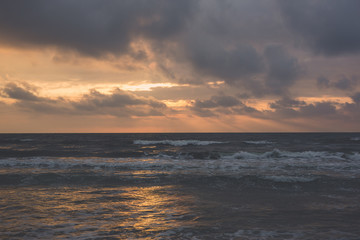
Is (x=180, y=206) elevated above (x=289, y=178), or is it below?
below

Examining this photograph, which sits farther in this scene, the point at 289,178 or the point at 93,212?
the point at 289,178

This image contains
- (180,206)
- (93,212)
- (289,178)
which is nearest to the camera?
(93,212)

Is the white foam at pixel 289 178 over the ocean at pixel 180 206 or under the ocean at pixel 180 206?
over

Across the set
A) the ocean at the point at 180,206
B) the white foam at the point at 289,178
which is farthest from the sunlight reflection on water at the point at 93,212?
the white foam at the point at 289,178

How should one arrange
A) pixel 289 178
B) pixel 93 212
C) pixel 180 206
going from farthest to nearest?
pixel 289 178, pixel 180 206, pixel 93 212

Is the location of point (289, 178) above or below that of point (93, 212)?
above

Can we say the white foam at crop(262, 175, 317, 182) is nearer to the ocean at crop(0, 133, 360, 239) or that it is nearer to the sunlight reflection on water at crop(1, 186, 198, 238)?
the ocean at crop(0, 133, 360, 239)

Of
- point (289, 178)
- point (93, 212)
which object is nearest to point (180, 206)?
point (93, 212)

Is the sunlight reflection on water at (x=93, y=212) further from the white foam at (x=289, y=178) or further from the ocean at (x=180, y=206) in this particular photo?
the white foam at (x=289, y=178)

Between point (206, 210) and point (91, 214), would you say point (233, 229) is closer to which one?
point (206, 210)

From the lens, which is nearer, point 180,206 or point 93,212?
point 93,212

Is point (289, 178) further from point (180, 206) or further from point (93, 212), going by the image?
point (93, 212)

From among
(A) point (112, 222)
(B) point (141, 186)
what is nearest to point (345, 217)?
(A) point (112, 222)

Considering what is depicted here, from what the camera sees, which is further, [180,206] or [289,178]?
[289,178]
